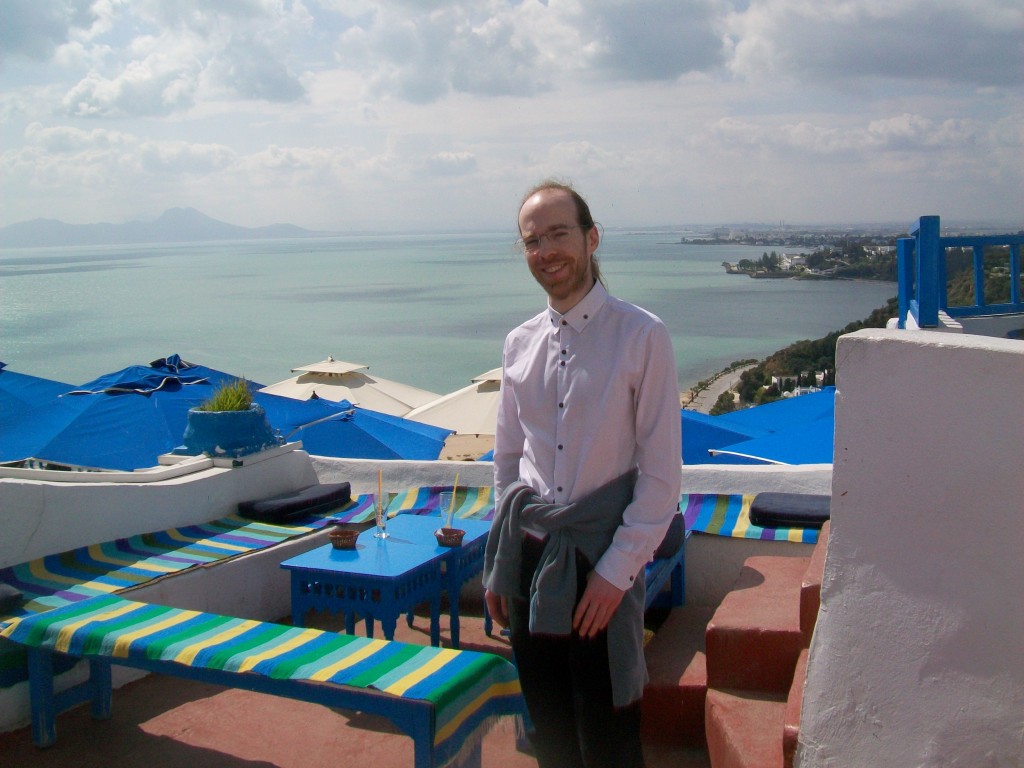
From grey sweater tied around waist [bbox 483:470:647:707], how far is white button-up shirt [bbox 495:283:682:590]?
4cm

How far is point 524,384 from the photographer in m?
2.19

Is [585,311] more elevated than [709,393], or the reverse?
[585,311]

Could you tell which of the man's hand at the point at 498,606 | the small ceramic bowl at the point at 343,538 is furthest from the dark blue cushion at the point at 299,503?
the man's hand at the point at 498,606

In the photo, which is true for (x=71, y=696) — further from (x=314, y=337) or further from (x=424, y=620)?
(x=314, y=337)

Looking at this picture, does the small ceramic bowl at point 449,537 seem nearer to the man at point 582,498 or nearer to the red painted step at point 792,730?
the man at point 582,498

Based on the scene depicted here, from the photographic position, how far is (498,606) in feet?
7.39

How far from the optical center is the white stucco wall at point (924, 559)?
1.79 m

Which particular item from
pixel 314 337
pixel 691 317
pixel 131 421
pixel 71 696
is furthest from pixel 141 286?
pixel 71 696

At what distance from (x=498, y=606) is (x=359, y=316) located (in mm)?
79569

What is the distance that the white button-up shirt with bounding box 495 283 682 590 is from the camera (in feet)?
6.54

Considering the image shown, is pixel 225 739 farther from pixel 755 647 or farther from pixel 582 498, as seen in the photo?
pixel 582 498

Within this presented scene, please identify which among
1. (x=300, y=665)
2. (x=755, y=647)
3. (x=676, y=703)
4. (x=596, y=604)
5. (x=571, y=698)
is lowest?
(x=676, y=703)

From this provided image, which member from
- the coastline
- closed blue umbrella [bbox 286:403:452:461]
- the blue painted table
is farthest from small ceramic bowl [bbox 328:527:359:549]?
the coastline

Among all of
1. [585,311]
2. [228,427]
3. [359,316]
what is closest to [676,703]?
[585,311]
